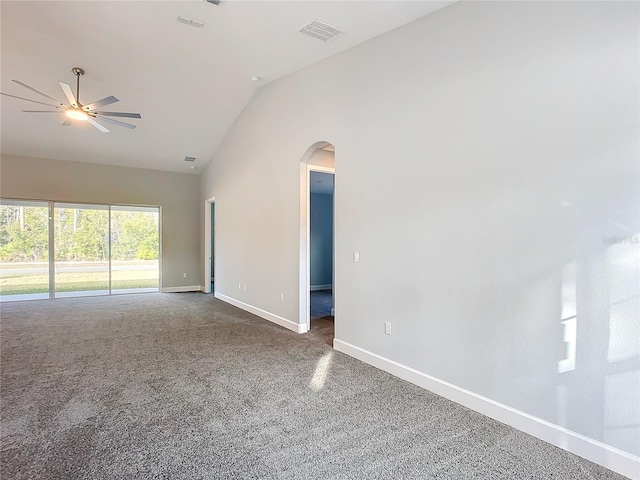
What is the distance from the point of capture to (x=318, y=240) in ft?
31.0

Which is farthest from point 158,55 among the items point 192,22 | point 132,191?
point 132,191

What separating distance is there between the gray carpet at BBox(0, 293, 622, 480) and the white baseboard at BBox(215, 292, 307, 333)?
1.56ft

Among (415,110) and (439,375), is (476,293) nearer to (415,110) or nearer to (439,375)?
(439,375)

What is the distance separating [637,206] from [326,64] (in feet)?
11.9

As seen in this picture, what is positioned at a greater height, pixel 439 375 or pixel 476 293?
pixel 476 293

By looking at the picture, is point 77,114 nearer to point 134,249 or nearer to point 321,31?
point 321,31

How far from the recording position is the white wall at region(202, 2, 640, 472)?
209 cm

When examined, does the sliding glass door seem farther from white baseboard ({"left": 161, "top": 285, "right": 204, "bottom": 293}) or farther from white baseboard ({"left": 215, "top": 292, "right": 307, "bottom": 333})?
white baseboard ({"left": 215, "top": 292, "right": 307, "bottom": 333})

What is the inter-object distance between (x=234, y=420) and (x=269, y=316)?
313 centimetres

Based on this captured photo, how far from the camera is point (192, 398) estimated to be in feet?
9.74

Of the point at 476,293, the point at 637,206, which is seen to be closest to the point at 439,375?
the point at 476,293

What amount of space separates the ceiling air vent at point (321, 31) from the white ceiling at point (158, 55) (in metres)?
0.08

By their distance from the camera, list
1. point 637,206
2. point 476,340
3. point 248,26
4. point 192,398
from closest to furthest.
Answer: point 637,206 → point 476,340 → point 192,398 → point 248,26

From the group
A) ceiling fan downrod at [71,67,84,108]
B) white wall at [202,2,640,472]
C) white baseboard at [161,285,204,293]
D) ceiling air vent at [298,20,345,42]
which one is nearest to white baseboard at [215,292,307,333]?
white wall at [202,2,640,472]
